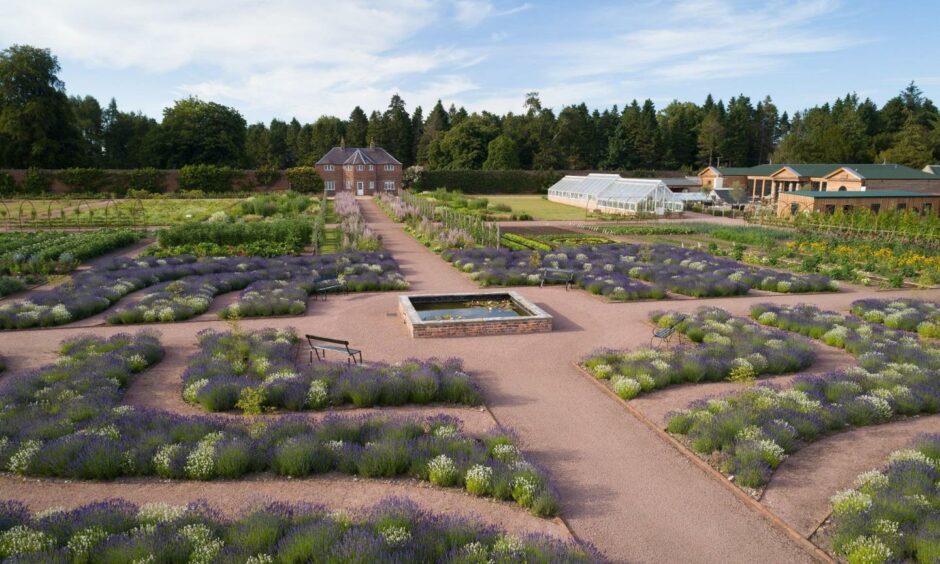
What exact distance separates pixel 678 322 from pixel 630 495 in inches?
283

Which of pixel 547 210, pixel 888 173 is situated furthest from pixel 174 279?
pixel 888 173

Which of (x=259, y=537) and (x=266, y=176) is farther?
(x=266, y=176)

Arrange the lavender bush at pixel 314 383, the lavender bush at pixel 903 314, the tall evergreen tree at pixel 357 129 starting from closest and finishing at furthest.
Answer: the lavender bush at pixel 314 383, the lavender bush at pixel 903 314, the tall evergreen tree at pixel 357 129

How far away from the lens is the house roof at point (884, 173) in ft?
169

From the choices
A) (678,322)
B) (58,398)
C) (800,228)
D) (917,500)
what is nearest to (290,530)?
(58,398)

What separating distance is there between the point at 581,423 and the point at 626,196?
40.9 m

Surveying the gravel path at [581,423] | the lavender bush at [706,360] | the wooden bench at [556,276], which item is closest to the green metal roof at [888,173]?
the gravel path at [581,423]

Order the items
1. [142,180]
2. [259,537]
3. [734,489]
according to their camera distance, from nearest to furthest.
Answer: [259,537] → [734,489] → [142,180]

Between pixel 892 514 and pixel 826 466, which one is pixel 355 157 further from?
pixel 892 514

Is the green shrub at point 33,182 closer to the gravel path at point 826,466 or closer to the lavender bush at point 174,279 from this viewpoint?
the lavender bush at point 174,279

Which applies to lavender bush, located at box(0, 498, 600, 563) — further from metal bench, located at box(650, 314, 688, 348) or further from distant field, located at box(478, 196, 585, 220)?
distant field, located at box(478, 196, 585, 220)

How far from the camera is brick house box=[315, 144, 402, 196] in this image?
69.5 meters

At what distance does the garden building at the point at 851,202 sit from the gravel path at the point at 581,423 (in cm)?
2709

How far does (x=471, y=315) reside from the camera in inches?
602
